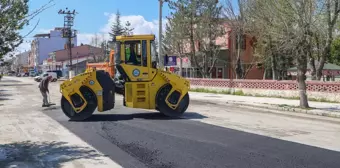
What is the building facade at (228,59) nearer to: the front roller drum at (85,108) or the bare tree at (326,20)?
the bare tree at (326,20)

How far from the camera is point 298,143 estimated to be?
369 inches

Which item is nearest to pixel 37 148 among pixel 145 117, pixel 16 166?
pixel 16 166

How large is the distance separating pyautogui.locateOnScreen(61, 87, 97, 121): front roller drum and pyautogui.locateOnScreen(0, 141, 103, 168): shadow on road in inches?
149

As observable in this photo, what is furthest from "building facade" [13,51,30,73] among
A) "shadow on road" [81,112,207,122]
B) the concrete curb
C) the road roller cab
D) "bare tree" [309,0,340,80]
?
"bare tree" [309,0,340,80]

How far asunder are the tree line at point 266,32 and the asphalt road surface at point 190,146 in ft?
24.0

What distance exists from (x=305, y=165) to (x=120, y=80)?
29.0ft

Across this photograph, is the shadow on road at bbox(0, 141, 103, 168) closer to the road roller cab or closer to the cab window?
the road roller cab

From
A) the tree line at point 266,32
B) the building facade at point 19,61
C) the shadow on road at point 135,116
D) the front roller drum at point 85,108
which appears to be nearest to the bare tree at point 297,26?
the tree line at point 266,32

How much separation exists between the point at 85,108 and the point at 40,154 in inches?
200

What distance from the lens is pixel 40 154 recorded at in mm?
8406

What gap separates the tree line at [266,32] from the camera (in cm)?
1716

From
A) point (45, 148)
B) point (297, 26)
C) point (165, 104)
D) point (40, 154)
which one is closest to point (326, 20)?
point (297, 26)

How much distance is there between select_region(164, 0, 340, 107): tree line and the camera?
675 inches

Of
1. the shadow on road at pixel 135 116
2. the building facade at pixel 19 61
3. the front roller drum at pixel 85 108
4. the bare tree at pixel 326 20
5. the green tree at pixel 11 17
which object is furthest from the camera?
the bare tree at pixel 326 20
